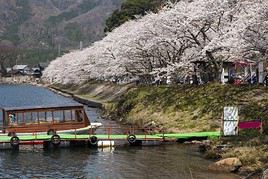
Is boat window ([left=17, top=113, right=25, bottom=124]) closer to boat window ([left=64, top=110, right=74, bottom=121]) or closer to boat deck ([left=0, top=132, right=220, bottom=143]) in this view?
boat deck ([left=0, top=132, right=220, bottom=143])

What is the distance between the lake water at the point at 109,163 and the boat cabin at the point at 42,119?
3.16m

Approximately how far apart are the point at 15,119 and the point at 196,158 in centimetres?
1415

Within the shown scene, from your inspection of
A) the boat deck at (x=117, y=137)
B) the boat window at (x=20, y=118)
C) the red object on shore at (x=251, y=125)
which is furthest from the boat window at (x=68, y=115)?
the red object on shore at (x=251, y=125)

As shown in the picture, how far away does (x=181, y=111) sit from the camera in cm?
3741

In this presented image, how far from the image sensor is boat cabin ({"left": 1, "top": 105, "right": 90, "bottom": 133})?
33.0m

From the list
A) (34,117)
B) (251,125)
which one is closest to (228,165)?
(251,125)

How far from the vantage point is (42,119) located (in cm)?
3378

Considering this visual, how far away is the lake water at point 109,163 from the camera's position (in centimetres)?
2222

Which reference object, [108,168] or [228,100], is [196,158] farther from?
[228,100]

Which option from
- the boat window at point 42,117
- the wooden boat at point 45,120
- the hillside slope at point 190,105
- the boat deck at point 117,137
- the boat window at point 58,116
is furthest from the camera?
the boat window at point 58,116

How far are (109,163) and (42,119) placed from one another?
1040 cm

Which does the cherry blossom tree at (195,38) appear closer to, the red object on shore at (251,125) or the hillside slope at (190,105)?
the hillside slope at (190,105)

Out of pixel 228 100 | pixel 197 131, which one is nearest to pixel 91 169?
pixel 197 131

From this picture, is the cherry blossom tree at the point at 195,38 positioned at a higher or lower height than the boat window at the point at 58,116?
higher
